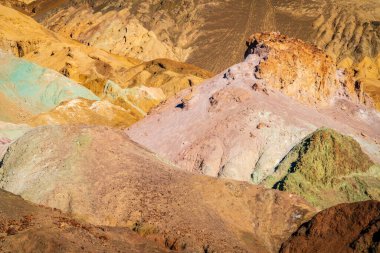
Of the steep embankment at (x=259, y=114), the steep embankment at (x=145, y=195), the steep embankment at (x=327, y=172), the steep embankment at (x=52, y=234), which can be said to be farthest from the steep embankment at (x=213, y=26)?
the steep embankment at (x=52, y=234)

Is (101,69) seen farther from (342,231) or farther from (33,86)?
(342,231)

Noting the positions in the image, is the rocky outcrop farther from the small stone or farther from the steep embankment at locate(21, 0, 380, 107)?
the steep embankment at locate(21, 0, 380, 107)

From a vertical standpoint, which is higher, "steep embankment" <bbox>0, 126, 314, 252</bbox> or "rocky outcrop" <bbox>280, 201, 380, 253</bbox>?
"rocky outcrop" <bbox>280, 201, 380, 253</bbox>

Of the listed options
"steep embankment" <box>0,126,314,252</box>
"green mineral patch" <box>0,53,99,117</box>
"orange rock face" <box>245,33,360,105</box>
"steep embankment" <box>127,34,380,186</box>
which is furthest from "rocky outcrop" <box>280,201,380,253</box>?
"green mineral patch" <box>0,53,99,117</box>

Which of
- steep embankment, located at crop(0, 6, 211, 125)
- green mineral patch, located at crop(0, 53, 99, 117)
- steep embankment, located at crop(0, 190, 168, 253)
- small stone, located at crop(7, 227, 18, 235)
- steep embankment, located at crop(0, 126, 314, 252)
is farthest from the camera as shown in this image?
steep embankment, located at crop(0, 6, 211, 125)

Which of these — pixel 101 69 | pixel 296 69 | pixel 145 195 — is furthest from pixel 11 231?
pixel 101 69
